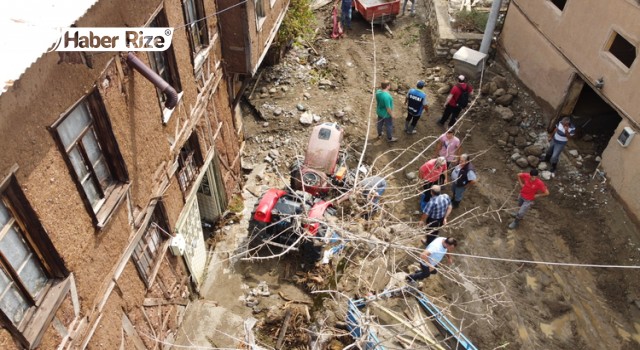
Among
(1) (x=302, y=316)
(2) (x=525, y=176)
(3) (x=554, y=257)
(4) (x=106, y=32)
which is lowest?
(1) (x=302, y=316)

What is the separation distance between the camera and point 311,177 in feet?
36.2

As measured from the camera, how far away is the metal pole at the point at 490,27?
47.8 ft

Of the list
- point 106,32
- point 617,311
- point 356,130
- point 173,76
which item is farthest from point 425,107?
point 106,32

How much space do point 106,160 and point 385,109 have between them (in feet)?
26.6

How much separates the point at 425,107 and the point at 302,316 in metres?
6.83

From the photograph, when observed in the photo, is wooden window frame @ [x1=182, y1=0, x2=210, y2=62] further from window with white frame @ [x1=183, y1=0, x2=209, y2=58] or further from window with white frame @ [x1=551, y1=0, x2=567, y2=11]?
window with white frame @ [x1=551, y1=0, x2=567, y2=11]

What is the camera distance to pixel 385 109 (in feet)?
41.8

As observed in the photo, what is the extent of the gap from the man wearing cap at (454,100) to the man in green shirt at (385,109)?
1.62 metres

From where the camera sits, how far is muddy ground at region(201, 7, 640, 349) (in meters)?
9.21

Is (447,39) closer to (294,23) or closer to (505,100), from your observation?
(505,100)

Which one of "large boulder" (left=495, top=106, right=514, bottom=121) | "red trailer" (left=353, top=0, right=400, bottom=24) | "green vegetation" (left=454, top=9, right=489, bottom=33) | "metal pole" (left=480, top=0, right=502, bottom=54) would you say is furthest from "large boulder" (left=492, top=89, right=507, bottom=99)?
"red trailer" (left=353, top=0, right=400, bottom=24)

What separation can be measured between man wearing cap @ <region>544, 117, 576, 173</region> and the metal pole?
4489 millimetres

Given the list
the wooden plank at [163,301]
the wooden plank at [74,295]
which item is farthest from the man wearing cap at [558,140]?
the wooden plank at [74,295]

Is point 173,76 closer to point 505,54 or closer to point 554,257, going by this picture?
point 554,257
